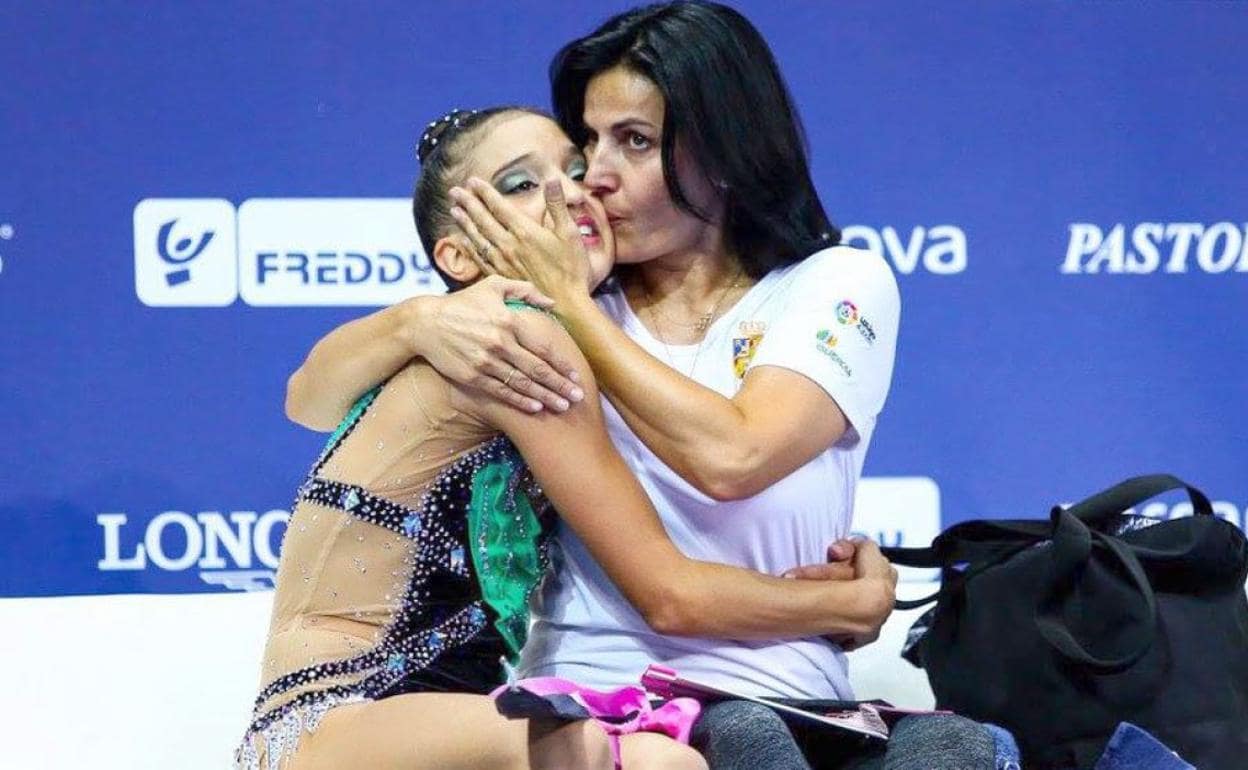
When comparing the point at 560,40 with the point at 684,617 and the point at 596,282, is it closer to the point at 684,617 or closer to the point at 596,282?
the point at 596,282

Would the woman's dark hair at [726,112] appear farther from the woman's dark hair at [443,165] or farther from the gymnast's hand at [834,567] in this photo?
the gymnast's hand at [834,567]

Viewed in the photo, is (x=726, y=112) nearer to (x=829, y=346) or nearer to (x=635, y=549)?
(x=829, y=346)

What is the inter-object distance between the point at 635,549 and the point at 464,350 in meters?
0.29

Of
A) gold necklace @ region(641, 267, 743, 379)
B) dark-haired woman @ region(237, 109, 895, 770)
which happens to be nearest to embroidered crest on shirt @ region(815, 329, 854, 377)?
gold necklace @ region(641, 267, 743, 379)

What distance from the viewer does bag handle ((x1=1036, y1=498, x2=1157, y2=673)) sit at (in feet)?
6.82

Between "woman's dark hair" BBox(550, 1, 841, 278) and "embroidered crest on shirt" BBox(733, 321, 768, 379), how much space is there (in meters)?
0.11

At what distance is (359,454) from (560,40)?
4.97 feet

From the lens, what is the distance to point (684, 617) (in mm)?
2055

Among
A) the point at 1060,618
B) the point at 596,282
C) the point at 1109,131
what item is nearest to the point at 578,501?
the point at 596,282

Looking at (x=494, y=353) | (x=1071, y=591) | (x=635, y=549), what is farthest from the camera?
(x=1071, y=591)

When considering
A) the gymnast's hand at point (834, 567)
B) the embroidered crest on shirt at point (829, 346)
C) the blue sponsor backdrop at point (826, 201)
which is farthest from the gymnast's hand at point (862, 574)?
the blue sponsor backdrop at point (826, 201)

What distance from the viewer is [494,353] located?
1.93 meters

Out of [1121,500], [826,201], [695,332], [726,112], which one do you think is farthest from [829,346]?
[826,201]

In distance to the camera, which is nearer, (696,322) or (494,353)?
(494,353)
